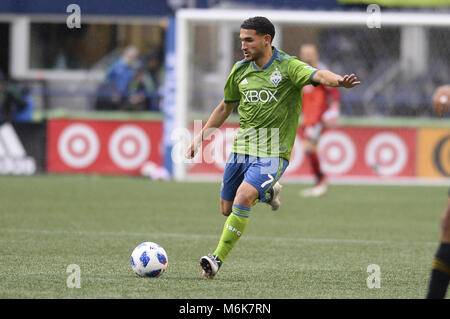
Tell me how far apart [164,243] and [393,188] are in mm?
8000

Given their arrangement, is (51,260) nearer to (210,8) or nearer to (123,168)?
(123,168)

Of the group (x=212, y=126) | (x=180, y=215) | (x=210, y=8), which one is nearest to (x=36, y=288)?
(x=212, y=126)

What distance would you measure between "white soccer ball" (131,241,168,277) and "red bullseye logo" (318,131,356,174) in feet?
33.5

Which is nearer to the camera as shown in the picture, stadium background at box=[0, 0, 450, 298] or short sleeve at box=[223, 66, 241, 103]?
short sleeve at box=[223, 66, 241, 103]

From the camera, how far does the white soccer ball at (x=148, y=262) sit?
6355 millimetres

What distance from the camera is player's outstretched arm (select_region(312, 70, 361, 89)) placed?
5.84 m

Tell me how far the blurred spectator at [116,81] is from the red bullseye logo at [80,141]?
3.21 ft

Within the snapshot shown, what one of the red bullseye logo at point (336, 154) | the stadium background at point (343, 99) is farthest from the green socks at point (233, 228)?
the red bullseye logo at point (336, 154)

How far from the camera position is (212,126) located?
7.08 m

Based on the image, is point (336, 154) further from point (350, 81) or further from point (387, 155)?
point (350, 81)

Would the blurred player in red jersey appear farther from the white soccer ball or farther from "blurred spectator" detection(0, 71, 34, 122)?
the white soccer ball

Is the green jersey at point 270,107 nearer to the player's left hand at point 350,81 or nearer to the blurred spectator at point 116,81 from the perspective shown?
the player's left hand at point 350,81

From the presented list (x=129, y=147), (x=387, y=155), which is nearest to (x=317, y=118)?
(x=387, y=155)

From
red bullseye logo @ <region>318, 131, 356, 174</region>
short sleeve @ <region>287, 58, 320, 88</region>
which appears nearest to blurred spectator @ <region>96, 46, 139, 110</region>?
red bullseye logo @ <region>318, 131, 356, 174</region>
